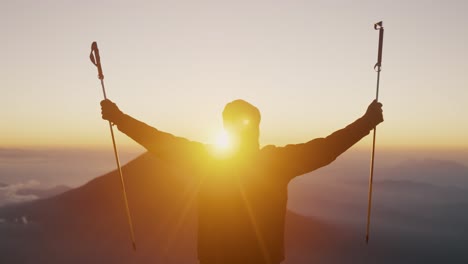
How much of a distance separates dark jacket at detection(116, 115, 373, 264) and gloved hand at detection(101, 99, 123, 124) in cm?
80

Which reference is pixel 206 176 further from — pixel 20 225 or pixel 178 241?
pixel 20 225

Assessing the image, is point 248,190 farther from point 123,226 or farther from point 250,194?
point 123,226

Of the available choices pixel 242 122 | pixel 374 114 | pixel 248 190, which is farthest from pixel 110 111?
pixel 374 114

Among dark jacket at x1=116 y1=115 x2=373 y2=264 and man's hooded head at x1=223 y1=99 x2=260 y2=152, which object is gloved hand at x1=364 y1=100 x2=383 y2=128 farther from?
man's hooded head at x1=223 y1=99 x2=260 y2=152

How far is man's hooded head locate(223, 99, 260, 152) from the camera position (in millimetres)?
4090

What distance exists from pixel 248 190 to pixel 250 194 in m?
0.04

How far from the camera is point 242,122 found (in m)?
4.12

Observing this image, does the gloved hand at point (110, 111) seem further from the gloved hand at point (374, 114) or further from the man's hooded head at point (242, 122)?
the gloved hand at point (374, 114)

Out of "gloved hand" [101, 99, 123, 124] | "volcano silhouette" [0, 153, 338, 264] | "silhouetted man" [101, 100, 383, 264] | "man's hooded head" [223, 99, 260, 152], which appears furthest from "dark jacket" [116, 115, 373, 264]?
"volcano silhouette" [0, 153, 338, 264]

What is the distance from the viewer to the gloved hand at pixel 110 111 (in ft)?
15.9

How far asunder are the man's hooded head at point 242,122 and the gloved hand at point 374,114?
50.4 inches

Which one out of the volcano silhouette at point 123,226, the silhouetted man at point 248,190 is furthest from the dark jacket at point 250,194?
the volcano silhouette at point 123,226

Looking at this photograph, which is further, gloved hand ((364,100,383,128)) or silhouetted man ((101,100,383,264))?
gloved hand ((364,100,383,128))

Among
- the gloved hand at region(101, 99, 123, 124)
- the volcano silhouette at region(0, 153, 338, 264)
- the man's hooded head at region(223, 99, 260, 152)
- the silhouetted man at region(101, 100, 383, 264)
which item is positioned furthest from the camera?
the volcano silhouette at region(0, 153, 338, 264)
